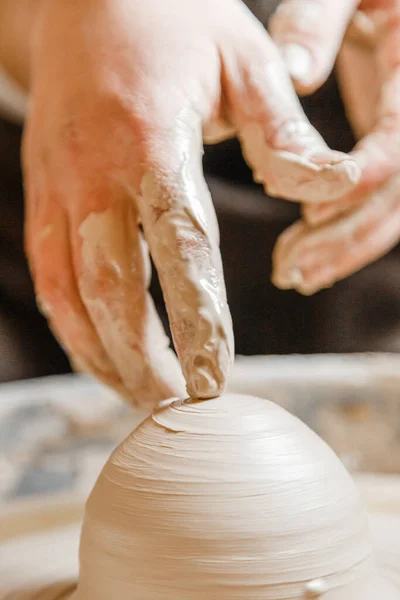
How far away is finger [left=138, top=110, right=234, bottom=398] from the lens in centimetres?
70

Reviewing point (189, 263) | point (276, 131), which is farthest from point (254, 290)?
point (189, 263)

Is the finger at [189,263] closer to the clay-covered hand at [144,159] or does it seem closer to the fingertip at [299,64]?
the clay-covered hand at [144,159]

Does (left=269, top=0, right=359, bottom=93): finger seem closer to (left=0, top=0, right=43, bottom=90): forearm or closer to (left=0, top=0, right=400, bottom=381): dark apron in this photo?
(left=0, top=0, right=43, bottom=90): forearm

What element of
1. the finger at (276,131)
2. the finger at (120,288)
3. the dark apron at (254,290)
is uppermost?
the finger at (276,131)

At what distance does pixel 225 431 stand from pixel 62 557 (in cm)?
39

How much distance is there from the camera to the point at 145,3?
2.98 feet

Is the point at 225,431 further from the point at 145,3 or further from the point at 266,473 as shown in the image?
the point at 145,3

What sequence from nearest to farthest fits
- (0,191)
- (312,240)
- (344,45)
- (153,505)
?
(153,505), (312,240), (344,45), (0,191)

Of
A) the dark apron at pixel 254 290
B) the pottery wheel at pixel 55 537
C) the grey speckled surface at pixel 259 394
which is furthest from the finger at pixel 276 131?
the dark apron at pixel 254 290

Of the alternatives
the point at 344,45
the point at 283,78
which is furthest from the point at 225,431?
the point at 344,45

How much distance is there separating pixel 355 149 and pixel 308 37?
0.68 feet

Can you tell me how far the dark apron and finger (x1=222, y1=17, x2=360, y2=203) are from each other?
0.94 metres

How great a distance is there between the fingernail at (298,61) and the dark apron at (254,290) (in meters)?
0.84

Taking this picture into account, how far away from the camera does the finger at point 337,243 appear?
3.71 feet
